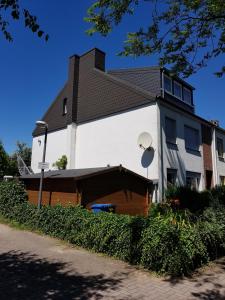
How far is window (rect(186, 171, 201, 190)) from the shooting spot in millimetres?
18694

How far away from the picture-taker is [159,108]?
→ 53.2ft

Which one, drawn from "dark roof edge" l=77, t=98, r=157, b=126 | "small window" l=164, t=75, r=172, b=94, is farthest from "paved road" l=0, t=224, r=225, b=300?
"small window" l=164, t=75, r=172, b=94

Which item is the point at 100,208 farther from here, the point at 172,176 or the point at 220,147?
the point at 220,147

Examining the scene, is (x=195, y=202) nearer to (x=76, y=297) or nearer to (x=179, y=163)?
(x=179, y=163)

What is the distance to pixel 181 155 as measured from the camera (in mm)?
17625

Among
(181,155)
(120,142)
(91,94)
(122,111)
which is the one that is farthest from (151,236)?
(91,94)

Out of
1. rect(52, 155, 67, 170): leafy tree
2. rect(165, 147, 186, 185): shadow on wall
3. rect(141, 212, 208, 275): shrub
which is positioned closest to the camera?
rect(141, 212, 208, 275): shrub

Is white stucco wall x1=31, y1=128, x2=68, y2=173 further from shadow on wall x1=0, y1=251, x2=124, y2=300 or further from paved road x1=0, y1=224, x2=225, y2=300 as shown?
shadow on wall x1=0, y1=251, x2=124, y2=300

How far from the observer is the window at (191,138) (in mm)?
18875

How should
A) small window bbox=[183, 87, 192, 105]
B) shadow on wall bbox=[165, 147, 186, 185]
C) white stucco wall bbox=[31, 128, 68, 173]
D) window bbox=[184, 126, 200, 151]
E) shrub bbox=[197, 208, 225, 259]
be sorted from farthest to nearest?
white stucco wall bbox=[31, 128, 68, 173]
small window bbox=[183, 87, 192, 105]
window bbox=[184, 126, 200, 151]
shadow on wall bbox=[165, 147, 186, 185]
shrub bbox=[197, 208, 225, 259]

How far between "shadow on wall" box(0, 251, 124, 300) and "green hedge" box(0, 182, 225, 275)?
110cm

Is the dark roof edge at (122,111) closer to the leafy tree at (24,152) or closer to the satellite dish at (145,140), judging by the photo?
the satellite dish at (145,140)

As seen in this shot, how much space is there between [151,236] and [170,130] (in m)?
10.8

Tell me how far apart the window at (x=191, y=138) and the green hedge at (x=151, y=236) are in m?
9.62
